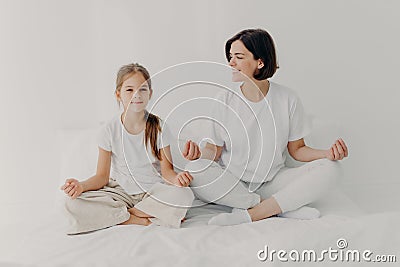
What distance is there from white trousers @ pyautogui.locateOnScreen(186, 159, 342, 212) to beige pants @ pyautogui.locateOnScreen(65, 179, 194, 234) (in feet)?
0.21

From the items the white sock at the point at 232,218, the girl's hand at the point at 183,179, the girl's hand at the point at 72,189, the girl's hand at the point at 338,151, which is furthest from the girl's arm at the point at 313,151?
the girl's hand at the point at 72,189

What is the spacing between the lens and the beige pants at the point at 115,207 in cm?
164

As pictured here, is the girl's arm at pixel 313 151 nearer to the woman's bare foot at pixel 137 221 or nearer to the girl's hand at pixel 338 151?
the girl's hand at pixel 338 151

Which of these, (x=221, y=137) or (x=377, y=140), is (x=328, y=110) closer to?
(x=377, y=140)

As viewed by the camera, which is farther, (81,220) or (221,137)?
(221,137)

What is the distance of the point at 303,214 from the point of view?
5.66 ft

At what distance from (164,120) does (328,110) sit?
78 cm

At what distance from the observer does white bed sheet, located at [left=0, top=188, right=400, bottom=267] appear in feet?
4.70

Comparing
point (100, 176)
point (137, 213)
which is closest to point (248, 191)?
point (137, 213)

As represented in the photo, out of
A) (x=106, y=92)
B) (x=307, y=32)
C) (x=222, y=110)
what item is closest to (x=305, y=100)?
(x=307, y=32)

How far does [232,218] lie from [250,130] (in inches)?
11.2

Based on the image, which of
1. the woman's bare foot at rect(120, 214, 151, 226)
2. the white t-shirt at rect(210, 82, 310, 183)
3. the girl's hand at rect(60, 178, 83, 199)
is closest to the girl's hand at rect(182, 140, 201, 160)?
the white t-shirt at rect(210, 82, 310, 183)

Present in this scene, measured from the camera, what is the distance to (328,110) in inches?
92.0

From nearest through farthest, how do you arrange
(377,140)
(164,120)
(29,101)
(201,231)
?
(201,231), (164,120), (29,101), (377,140)
